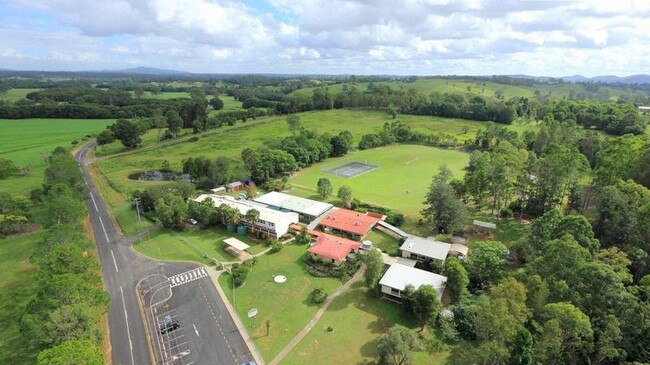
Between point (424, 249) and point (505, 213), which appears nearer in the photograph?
point (424, 249)

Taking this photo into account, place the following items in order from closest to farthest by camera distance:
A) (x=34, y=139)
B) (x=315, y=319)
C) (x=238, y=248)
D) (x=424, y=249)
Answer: (x=315, y=319), (x=424, y=249), (x=238, y=248), (x=34, y=139)

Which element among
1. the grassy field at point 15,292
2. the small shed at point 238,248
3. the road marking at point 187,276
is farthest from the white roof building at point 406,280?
the grassy field at point 15,292

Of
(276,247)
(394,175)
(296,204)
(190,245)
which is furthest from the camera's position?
(394,175)

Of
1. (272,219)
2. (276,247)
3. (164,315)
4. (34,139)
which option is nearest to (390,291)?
(276,247)

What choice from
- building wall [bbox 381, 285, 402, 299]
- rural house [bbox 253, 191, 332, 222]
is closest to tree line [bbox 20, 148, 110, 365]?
building wall [bbox 381, 285, 402, 299]

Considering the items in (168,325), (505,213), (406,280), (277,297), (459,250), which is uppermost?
(505,213)

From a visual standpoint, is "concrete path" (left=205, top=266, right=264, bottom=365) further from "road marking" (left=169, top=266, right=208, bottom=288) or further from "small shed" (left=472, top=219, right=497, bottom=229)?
"small shed" (left=472, top=219, right=497, bottom=229)

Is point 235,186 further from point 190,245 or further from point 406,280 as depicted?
point 406,280
